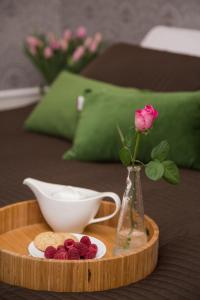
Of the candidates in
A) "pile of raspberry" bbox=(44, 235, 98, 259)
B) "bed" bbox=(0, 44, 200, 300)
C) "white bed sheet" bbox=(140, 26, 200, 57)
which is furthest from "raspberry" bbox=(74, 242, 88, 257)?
"white bed sheet" bbox=(140, 26, 200, 57)

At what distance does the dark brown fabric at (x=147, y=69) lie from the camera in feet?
8.82

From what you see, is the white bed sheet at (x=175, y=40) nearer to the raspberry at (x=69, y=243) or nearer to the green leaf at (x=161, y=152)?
the green leaf at (x=161, y=152)

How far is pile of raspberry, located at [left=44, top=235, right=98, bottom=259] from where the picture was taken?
1.49 m

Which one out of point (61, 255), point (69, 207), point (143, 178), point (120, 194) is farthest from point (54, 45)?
point (61, 255)

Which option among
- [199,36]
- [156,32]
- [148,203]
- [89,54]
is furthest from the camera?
[89,54]

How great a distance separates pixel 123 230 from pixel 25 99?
2.58m

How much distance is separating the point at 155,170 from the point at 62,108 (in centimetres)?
132

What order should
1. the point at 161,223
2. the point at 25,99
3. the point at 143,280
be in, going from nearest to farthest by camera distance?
the point at 143,280 < the point at 161,223 < the point at 25,99

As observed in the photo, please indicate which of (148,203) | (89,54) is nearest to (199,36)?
(89,54)

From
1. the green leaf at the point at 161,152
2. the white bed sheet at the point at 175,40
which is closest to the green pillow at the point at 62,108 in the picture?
the white bed sheet at the point at 175,40

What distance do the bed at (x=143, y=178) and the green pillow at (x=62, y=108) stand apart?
0.15ft

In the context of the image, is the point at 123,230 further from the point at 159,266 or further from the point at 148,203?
the point at 148,203

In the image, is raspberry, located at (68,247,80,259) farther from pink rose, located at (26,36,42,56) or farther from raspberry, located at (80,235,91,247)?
pink rose, located at (26,36,42,56)

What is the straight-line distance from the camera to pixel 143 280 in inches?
60.3
